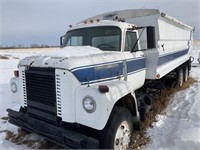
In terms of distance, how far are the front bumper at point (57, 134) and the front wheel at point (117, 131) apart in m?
0.26

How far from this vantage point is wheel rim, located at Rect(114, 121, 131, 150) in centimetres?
358

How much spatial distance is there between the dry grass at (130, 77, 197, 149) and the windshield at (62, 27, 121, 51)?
194 cm

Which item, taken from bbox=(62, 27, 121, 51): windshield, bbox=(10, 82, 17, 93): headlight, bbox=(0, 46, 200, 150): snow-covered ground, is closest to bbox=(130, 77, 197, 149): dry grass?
bbox=(0, 46, 200, 150): snow-covered ground

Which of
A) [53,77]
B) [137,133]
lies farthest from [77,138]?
[137,133]

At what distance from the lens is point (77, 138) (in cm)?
319

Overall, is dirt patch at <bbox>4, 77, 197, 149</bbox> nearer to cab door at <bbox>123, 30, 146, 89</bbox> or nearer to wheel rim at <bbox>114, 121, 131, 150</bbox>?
wheel rim at <bbox>114, 121, 131, 150</bbox>

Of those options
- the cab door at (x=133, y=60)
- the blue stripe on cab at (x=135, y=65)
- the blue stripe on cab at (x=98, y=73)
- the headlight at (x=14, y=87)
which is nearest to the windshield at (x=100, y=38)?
the cab door at (x=133, y=60)

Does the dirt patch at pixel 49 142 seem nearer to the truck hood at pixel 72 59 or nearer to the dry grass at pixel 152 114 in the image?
the dry grass at pixel 152 114

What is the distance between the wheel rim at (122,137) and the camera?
3579 mm

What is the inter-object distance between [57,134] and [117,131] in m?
0.99

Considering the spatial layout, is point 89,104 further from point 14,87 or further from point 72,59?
point 14,87

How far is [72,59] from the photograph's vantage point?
3520mm

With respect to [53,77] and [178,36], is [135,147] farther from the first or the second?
[178,36]

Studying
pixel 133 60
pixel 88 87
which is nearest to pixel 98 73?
pixel 88 87
